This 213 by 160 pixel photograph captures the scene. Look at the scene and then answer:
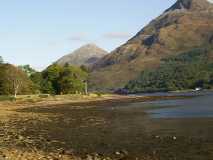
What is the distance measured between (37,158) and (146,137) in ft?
43.4

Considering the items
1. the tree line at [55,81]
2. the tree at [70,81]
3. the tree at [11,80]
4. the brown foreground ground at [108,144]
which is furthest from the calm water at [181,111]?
the tree at [70,81]

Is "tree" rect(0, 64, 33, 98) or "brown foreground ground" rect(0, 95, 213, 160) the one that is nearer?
"brown foreground ground" rect(0, 95, 213, 160)

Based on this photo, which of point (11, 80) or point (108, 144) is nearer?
point (108, 144)

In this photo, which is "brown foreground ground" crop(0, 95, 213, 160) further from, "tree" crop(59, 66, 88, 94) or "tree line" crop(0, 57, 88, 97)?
→ "tree" crop(59, 66, 88, 94)

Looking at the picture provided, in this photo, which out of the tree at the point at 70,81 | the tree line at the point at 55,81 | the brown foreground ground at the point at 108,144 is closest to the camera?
the brown foreground ground at the point at 108,144

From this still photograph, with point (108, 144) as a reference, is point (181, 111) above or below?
above

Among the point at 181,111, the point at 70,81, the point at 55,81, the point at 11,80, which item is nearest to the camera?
the point at 181,111

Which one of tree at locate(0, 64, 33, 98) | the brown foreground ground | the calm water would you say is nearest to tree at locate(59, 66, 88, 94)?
tree at locate(0, 64, 33, 98)

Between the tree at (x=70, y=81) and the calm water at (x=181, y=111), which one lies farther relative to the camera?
the tree at (x=70, y=81)

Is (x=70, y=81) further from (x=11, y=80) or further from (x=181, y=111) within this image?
(x=181, y=111)

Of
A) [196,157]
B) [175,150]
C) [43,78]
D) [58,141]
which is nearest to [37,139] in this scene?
[58,141]

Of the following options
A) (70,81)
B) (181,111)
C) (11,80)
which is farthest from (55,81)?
(181,111)

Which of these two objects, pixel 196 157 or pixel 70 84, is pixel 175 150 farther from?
pixel 70 84

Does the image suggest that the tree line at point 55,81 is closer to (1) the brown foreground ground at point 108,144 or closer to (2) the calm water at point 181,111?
(2) the calm water at point 181,111
